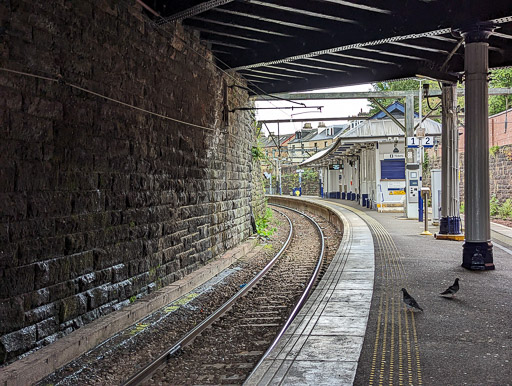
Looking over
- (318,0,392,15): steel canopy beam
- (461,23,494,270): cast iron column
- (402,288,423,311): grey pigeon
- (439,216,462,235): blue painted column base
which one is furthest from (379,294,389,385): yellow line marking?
(439,216,462,235): blue painted column base

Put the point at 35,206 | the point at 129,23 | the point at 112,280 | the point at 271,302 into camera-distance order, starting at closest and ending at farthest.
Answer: the point at 35,206, the point at 112,280, the point at 129,23, the point at 271,302

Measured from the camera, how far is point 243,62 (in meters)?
11.9

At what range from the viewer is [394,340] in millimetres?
5617

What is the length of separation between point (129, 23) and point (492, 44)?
7696mm

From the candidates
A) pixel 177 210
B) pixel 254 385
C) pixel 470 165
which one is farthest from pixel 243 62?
pixel 254 385

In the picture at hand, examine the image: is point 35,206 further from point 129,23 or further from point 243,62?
point 243,62

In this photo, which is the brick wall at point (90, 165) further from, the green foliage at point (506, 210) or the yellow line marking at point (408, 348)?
the green foliage at point (506, 210)

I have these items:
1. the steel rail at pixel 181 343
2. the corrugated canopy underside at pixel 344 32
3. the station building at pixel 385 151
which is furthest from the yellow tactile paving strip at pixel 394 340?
Result: the station building at pixel 385 151

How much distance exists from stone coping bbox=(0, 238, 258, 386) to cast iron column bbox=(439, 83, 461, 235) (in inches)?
283

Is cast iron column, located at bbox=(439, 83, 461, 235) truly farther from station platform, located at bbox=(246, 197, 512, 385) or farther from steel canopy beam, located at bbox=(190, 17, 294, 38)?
steel canopy beam, located at bbox=(190, 17, 294, 38)

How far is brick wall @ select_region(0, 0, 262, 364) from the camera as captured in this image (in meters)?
5.27

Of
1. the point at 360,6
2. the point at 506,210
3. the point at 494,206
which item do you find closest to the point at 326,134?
the point at 494,206

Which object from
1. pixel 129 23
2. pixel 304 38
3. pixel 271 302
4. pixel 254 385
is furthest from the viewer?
pixel 304 38

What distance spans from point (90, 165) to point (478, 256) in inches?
261
